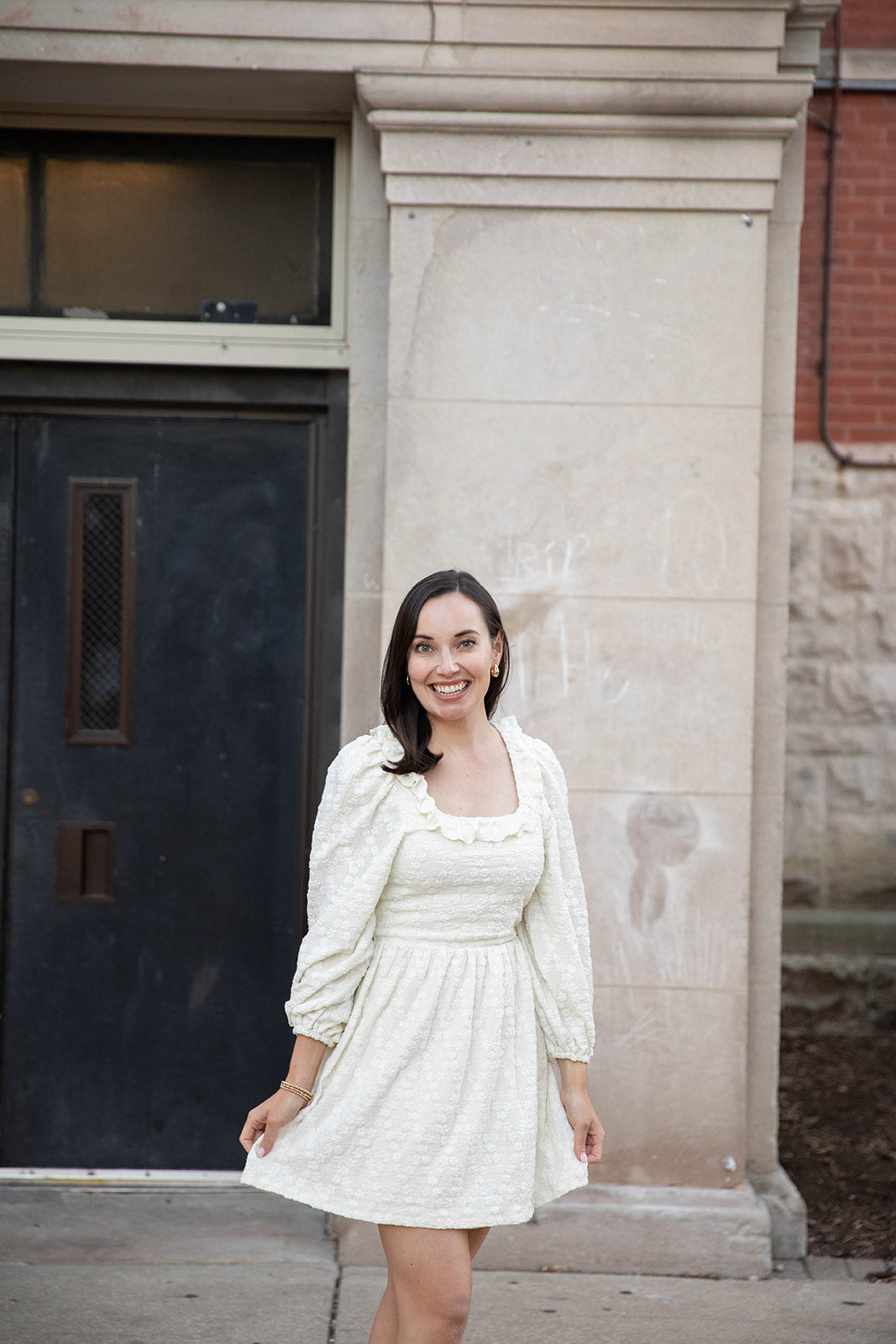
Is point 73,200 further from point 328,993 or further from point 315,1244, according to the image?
point 315,1244

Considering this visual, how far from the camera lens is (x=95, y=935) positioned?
15.3ft

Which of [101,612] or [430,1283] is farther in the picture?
[101,612]

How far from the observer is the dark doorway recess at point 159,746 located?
15.3 feet

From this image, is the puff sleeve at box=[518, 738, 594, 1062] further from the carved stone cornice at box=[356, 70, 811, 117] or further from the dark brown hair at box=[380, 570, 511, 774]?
the carved stone cornice at box=[356, 70, 811, 117]

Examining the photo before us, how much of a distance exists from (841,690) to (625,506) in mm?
3139

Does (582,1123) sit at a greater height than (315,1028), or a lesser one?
lesser

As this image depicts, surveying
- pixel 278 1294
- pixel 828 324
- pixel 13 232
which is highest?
pixel 828 324

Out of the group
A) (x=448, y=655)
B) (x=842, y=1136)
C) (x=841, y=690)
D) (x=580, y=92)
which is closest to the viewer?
(x=448, y=655)

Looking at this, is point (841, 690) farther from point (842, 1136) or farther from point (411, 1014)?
point (411, 1014)

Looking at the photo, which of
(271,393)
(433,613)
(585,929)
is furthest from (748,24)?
(585,929)

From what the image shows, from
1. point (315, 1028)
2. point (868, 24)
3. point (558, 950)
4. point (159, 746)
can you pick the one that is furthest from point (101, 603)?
point (868, 24)

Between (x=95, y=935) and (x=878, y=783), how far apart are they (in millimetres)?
4359

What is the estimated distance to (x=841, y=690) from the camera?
6891 millimetres

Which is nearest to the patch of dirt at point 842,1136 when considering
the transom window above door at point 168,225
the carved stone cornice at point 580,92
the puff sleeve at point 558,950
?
the puff sleeve at point 558,950
